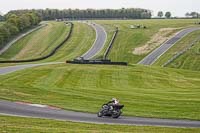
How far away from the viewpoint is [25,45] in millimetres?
125438

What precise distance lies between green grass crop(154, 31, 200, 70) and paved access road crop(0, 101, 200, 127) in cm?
5384

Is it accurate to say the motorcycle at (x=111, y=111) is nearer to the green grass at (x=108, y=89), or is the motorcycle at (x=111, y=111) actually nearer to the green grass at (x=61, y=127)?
the green grass at (x=108, y=89)

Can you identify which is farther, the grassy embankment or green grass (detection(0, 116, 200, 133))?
the grassy embankment

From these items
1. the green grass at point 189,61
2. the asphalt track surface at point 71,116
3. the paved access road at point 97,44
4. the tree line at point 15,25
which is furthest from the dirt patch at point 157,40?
the asphalt track surface at point 71,116

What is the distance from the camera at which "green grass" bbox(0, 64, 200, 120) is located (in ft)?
118

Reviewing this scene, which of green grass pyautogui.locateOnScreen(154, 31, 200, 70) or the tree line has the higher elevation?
the tree line

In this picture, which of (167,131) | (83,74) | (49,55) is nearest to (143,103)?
(167,131)

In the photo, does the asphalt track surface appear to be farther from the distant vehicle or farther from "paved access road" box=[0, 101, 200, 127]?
the distant vehicle

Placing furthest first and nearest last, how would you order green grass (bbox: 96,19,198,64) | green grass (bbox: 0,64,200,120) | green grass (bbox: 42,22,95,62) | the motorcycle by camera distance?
1. green grass (bbox: 42,22,95,62)
2. green grass (bbox: 96,19,198,64)
3. green grass (bbox: 0,64,200,120)
4. the motorcycle

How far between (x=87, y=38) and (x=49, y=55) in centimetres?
2927

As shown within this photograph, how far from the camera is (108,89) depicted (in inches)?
1969

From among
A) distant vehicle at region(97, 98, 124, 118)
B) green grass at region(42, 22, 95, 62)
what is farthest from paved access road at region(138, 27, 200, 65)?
distant vehicle at region(97, 98, 124, 118)

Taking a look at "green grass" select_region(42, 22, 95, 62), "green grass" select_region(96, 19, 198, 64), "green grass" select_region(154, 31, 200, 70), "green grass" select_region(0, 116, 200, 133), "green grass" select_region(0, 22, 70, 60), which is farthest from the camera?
"green grass" select_region(0, 22, 70, 60)

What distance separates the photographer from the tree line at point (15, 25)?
125 metres
